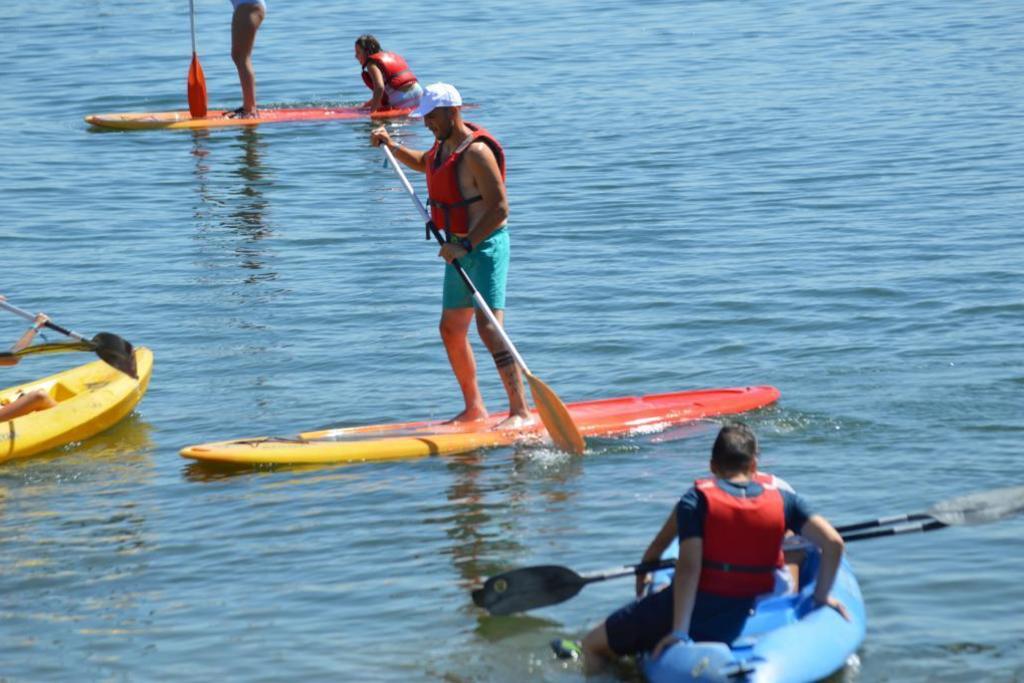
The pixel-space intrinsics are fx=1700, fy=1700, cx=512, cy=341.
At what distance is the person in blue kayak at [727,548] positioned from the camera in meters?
5.59

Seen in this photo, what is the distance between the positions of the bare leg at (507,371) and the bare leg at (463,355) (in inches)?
3.5

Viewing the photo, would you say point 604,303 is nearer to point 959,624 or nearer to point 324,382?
point 324,382

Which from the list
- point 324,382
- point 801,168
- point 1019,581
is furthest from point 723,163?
point 1019,581

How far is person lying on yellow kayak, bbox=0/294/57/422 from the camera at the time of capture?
907cm

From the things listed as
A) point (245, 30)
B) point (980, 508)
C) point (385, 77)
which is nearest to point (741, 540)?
point (980, 508)

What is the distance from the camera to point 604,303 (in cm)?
1159

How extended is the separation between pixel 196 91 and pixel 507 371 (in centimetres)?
1029

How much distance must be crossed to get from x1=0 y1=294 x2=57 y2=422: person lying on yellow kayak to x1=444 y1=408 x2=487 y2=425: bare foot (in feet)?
7.32

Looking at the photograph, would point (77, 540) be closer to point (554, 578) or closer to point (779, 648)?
point (554, 578)

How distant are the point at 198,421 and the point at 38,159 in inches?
338

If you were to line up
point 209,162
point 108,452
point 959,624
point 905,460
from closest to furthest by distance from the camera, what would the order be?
point 959,624
point 905,460
point 108,452
point 209,162

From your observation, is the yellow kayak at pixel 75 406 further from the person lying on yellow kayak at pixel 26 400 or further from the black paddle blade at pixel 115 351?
the black paddle blade at pixel 115 351

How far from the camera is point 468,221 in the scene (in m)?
8.47

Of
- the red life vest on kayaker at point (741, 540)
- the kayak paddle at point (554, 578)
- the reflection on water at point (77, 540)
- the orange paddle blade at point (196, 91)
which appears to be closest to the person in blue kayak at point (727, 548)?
the red life vest on kayaker at point (741, 540)
